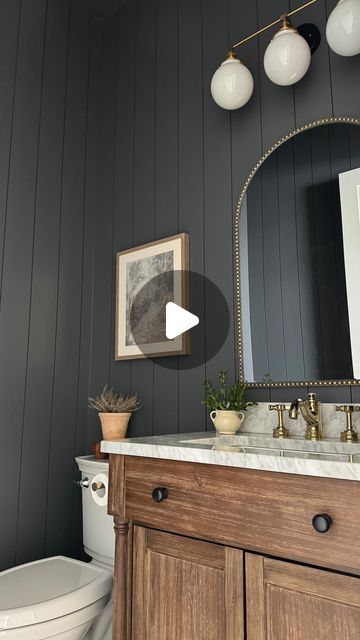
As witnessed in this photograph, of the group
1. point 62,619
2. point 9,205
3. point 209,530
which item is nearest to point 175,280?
point 9,205

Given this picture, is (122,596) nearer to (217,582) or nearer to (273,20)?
(217,582)

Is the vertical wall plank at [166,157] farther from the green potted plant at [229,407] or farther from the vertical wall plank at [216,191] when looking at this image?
the green potted plant at [229,407]

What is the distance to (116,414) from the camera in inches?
75.5

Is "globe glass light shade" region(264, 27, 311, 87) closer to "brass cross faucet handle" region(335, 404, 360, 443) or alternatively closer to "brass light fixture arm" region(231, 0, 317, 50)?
"brass light fixture arm" region(231, 0, 317, 50)

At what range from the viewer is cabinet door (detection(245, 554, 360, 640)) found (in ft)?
2.79

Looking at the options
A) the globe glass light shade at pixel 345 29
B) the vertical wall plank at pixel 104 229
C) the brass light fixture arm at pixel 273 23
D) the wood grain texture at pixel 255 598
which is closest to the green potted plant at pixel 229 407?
the wood grain texture at pixel 255 598

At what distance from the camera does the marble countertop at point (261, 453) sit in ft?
2.92

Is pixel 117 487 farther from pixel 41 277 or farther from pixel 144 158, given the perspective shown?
pixel 144 158

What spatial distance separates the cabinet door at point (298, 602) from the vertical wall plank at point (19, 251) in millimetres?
1195

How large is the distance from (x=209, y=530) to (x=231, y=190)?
47.2 inches

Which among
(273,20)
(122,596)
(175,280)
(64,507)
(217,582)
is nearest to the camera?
(217,582)

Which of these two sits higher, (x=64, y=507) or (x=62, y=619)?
(x=64, y=507)

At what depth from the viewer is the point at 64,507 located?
2.03 metres

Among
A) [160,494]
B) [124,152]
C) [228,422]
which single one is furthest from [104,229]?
[160,494]
